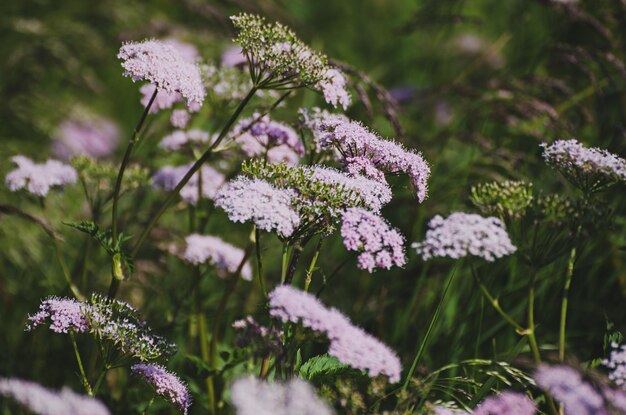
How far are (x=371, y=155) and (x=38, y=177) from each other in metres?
1.64

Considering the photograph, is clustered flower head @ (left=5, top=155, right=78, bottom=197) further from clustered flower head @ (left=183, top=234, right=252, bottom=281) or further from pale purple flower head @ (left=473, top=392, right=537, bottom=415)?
pale purple flower head @ (left=473, top=392, right=537, bottom=415)

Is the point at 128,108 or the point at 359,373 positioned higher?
the point at 128,108

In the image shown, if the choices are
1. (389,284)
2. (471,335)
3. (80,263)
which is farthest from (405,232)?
(80,263)

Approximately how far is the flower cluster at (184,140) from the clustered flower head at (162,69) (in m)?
0.83

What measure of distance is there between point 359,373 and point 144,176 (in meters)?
1.53

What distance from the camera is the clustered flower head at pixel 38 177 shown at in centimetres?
297

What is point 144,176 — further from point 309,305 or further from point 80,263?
point 309,305

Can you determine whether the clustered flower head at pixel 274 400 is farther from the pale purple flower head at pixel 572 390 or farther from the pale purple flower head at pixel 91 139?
the pale purple flower head at pixel 91 139

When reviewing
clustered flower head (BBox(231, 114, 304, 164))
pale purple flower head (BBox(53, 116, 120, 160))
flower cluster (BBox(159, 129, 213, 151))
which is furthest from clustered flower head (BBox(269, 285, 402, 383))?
pale purple flower head (BBox(53, 116, 120, 160))

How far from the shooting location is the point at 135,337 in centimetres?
214

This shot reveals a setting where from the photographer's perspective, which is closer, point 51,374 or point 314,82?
point 314,82

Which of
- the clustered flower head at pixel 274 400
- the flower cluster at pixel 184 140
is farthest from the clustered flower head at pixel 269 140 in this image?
the clustered flower head at pixel 274 400

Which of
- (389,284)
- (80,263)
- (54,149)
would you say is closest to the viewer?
(80,263)

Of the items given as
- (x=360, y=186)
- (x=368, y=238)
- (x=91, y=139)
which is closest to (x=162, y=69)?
(x=360, y=186)
